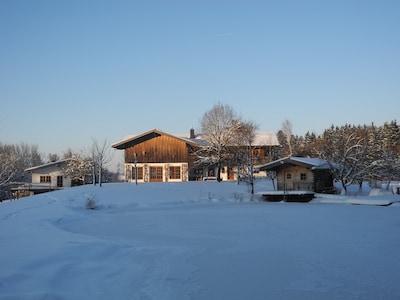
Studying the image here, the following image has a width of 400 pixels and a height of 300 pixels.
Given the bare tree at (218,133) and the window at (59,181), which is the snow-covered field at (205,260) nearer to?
the bare tree at (218,133)

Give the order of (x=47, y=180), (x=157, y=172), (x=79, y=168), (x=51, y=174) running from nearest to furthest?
(x=157, y=172), (x=79, y=168), (x=47, y=180), (x=51, y=174)

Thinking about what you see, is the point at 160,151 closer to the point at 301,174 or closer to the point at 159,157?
the point at 159,157

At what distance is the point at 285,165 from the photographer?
3250 centimetres

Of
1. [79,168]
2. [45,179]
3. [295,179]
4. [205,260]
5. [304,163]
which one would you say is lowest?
[205,260]

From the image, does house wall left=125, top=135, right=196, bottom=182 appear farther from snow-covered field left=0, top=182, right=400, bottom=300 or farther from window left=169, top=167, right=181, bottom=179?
snow-covered field left=0, top=182, right=400, bottom=300

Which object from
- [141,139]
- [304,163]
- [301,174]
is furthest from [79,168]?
[304,163]

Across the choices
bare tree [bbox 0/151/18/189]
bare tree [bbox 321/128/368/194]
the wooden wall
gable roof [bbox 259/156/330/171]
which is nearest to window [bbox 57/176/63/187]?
bare tree [bbox 0/151/18/189]

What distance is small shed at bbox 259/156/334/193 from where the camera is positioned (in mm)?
31392

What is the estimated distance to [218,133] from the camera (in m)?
42.5

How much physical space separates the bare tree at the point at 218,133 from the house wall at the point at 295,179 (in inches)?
362

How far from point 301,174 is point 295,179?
66 cm

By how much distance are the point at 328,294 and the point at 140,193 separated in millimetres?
25706

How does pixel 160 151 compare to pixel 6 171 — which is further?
pixel 160 151

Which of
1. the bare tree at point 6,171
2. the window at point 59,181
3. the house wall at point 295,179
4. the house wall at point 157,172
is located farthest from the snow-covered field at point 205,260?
the window at point 59,181
